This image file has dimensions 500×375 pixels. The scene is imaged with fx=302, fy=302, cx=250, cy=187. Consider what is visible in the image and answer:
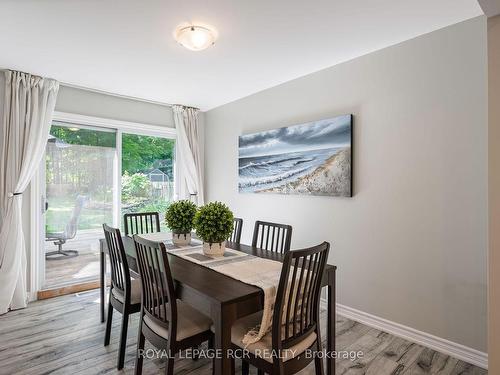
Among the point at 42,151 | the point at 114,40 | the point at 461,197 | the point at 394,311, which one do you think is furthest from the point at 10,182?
the point at 461,197

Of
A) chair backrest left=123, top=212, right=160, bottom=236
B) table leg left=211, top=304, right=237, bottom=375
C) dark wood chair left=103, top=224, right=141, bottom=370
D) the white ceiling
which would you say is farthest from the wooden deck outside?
table leg left=211, top=304, right=237, bottom=375

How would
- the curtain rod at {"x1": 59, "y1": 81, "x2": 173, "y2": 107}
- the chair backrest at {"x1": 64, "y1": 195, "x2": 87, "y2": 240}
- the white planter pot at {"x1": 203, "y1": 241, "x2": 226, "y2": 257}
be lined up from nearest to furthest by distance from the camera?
the white planter pot at {"x1": 203, "y1": 241, "x2": 226, "y2": 257} → the curtain rod at {"x1": 59, "y1": 81, "x2": 173, "y2": 107} → the chair backrest at {"x1": 64, "y1": 195, "x2": 87, "y2": 240}

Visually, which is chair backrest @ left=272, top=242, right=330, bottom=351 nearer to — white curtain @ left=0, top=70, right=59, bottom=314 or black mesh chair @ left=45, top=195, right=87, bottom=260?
white curtain @ left=0, top=70, right=59, bottom=314

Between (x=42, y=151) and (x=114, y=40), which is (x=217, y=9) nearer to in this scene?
(x=114, y=40)

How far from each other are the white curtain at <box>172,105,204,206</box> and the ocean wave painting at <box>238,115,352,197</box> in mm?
917

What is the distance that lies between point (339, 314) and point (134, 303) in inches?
75.5

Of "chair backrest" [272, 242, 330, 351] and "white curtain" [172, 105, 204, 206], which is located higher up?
"white curtain" [172, 105, 204, 206]

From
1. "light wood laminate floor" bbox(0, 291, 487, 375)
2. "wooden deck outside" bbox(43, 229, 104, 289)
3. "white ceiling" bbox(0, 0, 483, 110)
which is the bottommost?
"light wood laminate floor" bbox(0, 291, 487, 375)

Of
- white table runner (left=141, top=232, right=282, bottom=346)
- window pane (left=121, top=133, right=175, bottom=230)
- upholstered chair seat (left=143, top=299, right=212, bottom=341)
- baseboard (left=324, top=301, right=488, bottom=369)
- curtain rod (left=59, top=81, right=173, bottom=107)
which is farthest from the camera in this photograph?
window pane (left=121, top=133, right=175, bottom=230)

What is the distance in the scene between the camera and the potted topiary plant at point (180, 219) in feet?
8.55

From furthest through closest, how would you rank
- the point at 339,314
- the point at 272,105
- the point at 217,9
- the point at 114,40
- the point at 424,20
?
the point at 272,105 → the point at 339,314 → the point at 114,40 → the point at 424,20 → the point at 217,9

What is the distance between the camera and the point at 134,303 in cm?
225

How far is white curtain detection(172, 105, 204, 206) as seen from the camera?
4484 millimetres

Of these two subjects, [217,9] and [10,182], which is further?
[10,182]
